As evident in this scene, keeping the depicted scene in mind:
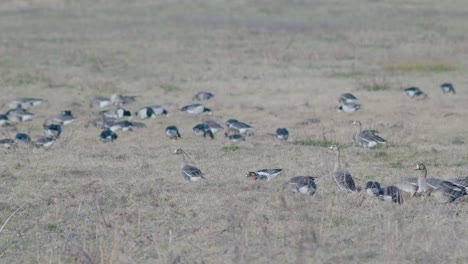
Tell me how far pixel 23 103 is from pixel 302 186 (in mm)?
11551

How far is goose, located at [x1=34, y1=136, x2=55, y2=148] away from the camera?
15562 millimetres

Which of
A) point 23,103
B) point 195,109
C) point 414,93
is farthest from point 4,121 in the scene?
point 414,93

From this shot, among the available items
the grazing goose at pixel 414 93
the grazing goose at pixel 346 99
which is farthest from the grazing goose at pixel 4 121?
the grazing goose at pixel 414 93

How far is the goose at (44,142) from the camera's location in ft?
51.1

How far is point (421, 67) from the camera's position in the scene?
86.7ft

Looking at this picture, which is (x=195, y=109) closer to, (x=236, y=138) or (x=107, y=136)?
(x=107, y=136)

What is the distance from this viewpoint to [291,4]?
45156 mm

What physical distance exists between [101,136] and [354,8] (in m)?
28.3

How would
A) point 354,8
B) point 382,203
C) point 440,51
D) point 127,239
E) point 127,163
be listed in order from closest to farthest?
1. point 127,239
2. point 382,203
3. point 127,163
4. point 440,51
5. point 354,8

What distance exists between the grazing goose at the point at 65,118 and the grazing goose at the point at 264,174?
7.20m

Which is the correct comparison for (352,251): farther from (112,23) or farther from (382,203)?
(112,23)

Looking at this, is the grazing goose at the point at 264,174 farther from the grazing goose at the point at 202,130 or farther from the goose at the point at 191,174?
the grazing goose at the point at 202,130

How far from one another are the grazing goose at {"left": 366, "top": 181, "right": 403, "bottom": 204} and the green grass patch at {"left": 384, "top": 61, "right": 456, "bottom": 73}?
51.6 feet

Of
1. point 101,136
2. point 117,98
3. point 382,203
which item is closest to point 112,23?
point 117,98
